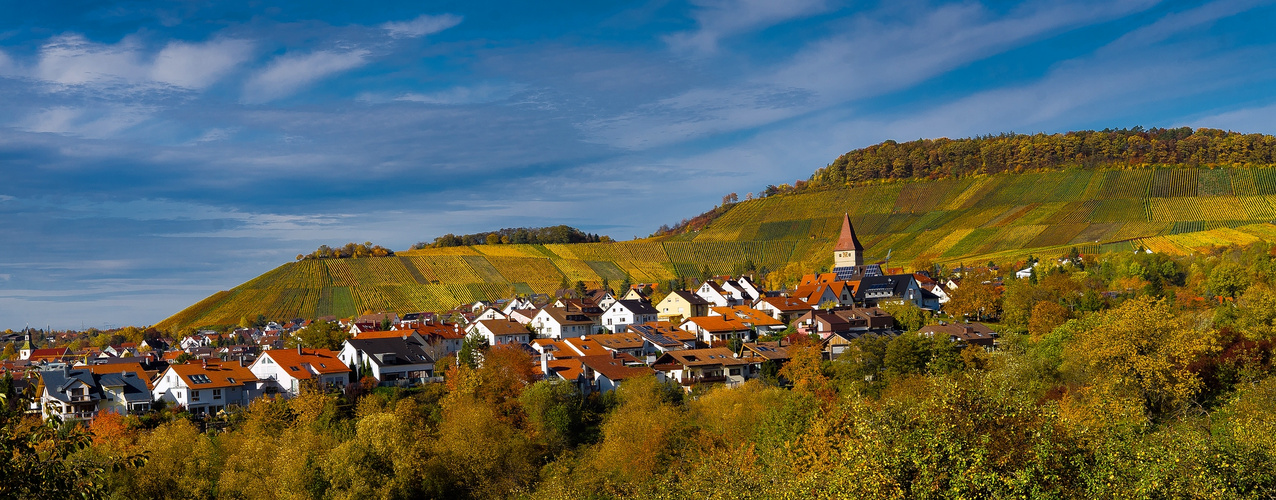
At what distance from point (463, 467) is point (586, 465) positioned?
700 cm

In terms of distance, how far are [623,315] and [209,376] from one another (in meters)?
41.7

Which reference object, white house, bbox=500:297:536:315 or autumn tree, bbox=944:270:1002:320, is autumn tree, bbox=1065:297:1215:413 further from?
white house, bbox=500:297:536:315

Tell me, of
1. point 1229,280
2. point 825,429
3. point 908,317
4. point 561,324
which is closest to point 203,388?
point 561,324

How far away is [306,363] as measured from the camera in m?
72.8

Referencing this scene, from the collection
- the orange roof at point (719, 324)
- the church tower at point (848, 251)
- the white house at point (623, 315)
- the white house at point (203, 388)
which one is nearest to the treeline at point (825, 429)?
the white house at point (203, 388)

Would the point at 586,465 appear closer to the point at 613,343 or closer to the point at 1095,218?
the point at 613,343

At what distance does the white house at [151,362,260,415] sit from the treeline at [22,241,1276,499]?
170 centimetres

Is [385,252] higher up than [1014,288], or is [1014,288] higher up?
[385,252]

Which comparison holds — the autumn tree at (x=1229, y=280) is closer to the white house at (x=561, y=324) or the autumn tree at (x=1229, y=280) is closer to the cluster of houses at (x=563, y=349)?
the cluster of houses at (x=563, y=349)

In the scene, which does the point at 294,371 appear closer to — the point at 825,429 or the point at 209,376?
the point at 209,376

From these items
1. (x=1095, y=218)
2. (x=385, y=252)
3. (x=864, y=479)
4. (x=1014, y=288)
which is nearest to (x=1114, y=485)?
(x=864, y=479)

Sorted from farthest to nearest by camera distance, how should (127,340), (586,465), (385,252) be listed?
(385,252), (127,340), (586,465)


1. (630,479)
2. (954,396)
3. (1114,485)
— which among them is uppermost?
(954,396)

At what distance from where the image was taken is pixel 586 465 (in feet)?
174
